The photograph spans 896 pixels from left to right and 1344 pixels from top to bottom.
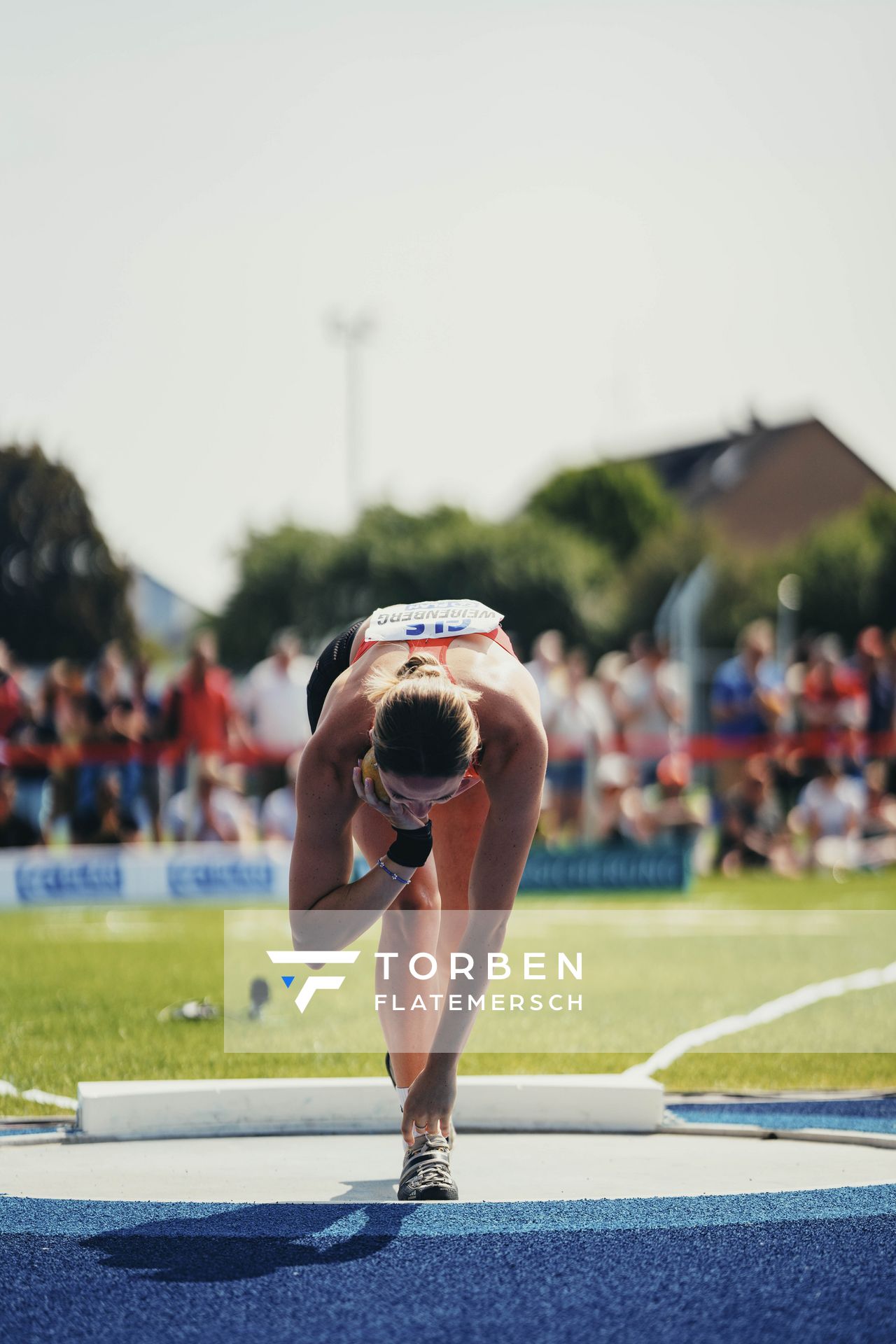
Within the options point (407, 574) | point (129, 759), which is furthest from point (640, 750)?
point (407, 574)

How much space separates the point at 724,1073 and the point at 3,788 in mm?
8894

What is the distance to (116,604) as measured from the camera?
138 feet

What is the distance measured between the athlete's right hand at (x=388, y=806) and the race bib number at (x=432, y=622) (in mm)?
480

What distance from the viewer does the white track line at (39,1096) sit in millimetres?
5977

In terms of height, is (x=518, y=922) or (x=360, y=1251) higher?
(x=360, y=1251)

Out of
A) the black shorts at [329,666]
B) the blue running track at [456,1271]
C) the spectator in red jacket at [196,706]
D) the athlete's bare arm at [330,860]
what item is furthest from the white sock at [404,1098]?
the spectator in red jacket at [196,706]

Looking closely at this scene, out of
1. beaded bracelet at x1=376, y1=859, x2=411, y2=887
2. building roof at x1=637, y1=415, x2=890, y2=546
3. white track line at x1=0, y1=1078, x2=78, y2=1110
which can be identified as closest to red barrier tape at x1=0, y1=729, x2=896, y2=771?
white track line at x1=0, y1=1078, x2=78, y2=1110

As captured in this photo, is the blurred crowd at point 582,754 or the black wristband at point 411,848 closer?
the black wristband at point 411,848

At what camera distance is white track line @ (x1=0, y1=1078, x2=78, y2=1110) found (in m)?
5.98

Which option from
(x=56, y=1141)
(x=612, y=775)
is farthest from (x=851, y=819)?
(x=56, y=1141)

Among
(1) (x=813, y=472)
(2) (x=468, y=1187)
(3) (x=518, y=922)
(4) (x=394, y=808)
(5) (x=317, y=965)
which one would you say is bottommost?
(3) (x=518, y=922)

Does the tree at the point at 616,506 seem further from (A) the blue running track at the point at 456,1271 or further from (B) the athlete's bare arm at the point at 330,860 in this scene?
(A) the blue running track at the point at 456,1271

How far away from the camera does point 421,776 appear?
12.9 ft

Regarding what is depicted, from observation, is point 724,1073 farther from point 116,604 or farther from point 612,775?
point 116,604
